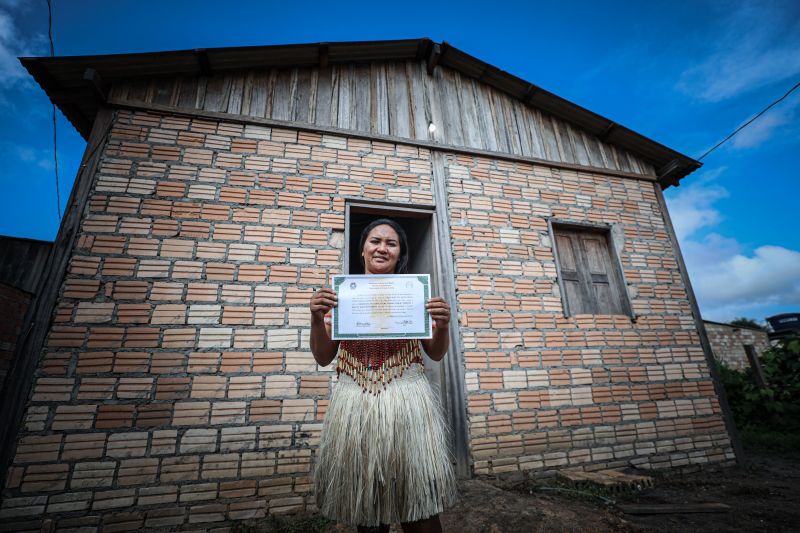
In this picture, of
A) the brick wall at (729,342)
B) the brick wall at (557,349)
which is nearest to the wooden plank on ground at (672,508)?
the brick wall at (557,349)

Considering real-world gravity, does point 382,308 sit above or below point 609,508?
above

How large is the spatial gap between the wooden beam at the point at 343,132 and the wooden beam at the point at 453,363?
0.75m

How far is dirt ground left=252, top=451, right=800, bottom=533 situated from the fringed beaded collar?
65.5 inches

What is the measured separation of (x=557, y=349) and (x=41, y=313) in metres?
5.05

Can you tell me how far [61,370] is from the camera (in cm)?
269

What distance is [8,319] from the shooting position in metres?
4.70

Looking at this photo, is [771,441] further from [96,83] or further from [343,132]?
[96,83]

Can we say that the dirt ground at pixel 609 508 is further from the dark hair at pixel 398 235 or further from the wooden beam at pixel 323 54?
the wooden beam at pixel 323 54

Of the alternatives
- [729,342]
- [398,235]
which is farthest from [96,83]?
[729,342]

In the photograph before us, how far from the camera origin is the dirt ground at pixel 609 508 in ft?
7.95

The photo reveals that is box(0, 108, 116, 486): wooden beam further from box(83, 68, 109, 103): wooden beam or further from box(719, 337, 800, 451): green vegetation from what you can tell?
box(719, 337, 800, 451): green vegetation

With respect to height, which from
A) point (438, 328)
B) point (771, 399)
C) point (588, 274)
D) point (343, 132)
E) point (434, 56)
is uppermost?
point (434, 56)

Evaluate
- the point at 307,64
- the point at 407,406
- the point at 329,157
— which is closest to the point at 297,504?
the point at 407,406

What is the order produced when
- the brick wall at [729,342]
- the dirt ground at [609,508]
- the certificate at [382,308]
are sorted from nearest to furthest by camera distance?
the certificate at [382,308] < the dirt ground at [609,508] < the brick wall at [729,342]
